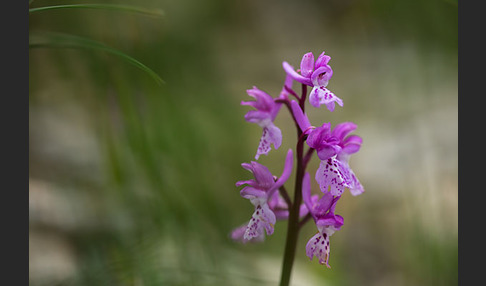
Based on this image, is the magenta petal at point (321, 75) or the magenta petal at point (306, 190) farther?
the magenta petal at point (306, 190)

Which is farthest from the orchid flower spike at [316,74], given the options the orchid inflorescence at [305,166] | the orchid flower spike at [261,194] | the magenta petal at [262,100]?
the orchid flower spike at [261,194]

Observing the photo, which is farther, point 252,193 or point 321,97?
point 252,193

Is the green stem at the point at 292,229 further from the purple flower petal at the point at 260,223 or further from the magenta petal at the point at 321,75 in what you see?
the magenta petal at the point at 321,75

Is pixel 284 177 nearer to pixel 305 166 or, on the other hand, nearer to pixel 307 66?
pixel 305 166

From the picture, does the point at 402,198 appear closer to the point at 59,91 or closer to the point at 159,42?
the point at 159,42

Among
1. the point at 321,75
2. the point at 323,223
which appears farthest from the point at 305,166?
the point at 321,75

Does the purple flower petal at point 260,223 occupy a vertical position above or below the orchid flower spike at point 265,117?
below

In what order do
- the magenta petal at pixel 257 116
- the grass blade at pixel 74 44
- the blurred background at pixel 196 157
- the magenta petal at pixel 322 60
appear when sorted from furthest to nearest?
the blurred background at pixel 196 157 < the magenta petal at pixel 257 116 < the magenta petal at pixel 322 60 < the grass blade at pixel 74 44
